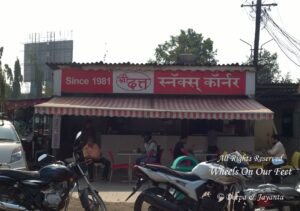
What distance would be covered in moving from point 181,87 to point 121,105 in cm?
230

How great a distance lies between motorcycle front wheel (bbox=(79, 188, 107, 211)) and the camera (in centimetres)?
679

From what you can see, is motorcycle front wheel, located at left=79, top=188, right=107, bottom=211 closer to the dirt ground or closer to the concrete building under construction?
the dirt ground

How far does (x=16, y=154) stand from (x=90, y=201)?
379cm

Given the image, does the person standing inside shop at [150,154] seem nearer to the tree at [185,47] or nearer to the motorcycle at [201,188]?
the motorcycle at [201,188]

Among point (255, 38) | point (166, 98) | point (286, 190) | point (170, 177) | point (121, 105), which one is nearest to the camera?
point (170, 177)

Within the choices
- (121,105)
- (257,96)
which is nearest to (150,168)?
(121,105)

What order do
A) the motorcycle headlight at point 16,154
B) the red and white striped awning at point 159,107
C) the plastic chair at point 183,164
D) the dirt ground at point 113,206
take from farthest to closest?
the red and white striped awning at point 159,107 < the motorcycle headlight at point 16,154 < the dirt ground at point 113,206 < the plastic chair at point 183,164

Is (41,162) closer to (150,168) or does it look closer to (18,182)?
(18,182)

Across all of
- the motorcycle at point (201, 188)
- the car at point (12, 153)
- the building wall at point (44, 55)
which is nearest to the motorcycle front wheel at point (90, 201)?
the motorcycle at point (201, 188)

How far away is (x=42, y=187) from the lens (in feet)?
21.8

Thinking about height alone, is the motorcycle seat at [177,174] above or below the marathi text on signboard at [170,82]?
below

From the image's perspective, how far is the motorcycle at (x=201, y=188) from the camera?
648cm

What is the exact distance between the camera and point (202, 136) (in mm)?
15898

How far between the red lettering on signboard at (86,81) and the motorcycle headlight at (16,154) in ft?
17.4
